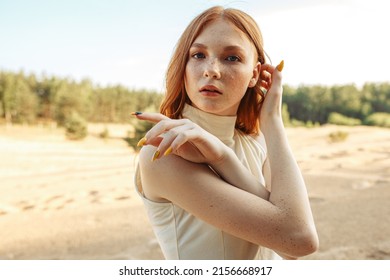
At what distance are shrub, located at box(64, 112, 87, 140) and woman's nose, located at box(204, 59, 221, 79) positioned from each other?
10432mm

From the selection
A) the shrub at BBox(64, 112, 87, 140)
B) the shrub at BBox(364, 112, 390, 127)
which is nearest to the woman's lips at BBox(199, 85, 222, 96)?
the shrub at BBox(364, 112, 390, 127)

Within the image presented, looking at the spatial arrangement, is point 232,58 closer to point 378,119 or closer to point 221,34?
point 221,34

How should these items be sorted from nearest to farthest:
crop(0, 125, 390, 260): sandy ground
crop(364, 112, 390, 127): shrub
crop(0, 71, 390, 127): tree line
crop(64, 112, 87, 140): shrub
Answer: crop(0, 125, 390, 260): sandy ground
crop(0, 71, 390, 127): tree line
crop(364, 112, 390, 127): shrub
crop(64, 112, 87, 140): shrub

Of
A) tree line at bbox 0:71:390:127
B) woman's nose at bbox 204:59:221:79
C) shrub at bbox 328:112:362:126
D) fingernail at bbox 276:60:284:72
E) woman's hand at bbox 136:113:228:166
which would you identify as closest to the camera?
woman's hand at bbox 136:113:228:166

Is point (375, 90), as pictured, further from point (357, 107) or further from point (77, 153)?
point (77, 153)

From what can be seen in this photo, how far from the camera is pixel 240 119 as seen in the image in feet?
2.45

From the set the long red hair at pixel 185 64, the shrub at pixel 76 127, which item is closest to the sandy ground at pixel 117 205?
the long red hair at pixel 185 64

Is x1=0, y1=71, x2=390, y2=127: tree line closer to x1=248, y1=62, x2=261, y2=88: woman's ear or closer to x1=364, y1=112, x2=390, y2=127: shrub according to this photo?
x1=364, y1=112, x2=390, y2=127: shrub

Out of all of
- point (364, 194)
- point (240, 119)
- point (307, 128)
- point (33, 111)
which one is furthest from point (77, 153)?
point (240, 119)

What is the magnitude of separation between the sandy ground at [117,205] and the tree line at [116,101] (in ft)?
1.89

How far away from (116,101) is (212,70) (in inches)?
474

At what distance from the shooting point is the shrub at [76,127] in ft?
35.0

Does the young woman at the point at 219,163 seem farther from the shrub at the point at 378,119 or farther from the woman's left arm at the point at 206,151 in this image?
the shrub at the point at 378,119

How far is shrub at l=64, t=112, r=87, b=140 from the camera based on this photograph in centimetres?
1066
